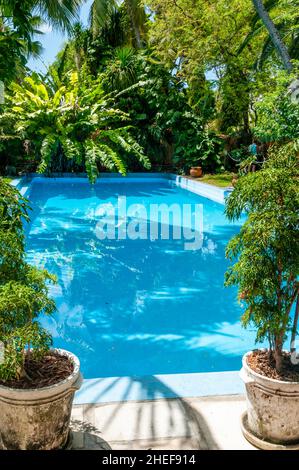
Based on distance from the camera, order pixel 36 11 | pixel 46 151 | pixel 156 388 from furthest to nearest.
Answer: pixel 46 151 < pixel 36 11 < pixel 156 388

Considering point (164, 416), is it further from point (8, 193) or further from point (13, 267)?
point (8, 193)

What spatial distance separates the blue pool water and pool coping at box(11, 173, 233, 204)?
Result: 10.3 feet

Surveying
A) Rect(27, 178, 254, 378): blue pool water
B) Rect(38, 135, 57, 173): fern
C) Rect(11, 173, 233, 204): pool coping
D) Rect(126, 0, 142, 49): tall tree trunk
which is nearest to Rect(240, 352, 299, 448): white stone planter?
Rect(27, 178, 254, 378): blue pool water

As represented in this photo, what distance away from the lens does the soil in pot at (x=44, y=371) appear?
7.78 ft

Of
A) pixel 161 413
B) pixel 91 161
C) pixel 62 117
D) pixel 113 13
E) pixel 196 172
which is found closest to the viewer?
pixel 161 413

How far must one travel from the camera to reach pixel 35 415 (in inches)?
89.7

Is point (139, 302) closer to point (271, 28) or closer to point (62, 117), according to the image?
point (271, 28)

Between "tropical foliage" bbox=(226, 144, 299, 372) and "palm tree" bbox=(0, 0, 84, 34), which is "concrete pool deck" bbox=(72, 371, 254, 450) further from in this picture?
"palm tree" bbox=(0, 0, 84, 34)

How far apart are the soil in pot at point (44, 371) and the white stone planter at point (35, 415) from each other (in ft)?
0.29

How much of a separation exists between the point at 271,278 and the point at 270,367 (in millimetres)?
592

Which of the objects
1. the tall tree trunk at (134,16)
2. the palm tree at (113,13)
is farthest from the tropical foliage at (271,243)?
the tall tree trunk at (134,16)

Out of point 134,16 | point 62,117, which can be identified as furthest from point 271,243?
point 134,16

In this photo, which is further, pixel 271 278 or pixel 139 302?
pixel 139 302
